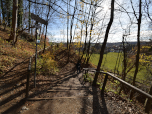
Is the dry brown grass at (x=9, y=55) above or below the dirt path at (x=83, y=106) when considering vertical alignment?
above

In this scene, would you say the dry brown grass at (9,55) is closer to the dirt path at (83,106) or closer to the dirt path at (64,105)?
the dirt path at (64,105)

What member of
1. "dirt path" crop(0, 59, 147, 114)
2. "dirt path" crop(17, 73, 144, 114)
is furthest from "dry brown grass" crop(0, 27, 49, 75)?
"dirt path" crop(17, 73, 144, 114)

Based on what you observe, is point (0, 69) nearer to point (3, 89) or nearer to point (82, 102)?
point (3, 89)

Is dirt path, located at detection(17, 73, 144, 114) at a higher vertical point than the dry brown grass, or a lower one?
lower

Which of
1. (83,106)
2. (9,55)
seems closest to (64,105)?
(83,106)

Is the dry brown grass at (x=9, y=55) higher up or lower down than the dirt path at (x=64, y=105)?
higher up

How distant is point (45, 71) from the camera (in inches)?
258

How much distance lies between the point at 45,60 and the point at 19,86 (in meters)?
3.09

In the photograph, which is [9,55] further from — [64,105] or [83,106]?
[83,106]

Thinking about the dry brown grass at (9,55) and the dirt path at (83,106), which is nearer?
the dirt path at (83,106)

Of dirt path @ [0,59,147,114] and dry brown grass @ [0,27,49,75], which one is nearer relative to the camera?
dirt path @ [0,59,147,114]

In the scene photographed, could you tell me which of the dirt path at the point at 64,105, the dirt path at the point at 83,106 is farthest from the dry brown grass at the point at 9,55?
the dirt path at the point at 83,106

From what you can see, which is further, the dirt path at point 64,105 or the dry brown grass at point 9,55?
the dry brown grass at point 9,55

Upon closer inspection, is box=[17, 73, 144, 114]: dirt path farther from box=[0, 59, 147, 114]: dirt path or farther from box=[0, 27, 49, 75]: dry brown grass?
box=[0, 27, 49, 75]: dry brown grass
